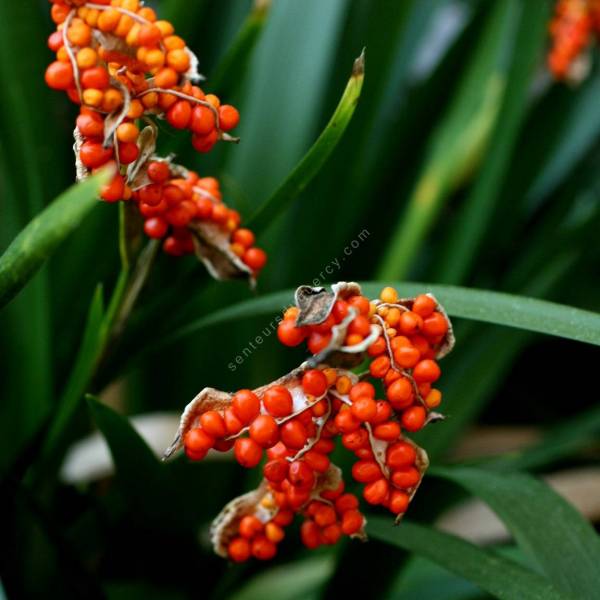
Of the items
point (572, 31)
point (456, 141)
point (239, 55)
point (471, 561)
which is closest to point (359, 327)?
point (471, 561)

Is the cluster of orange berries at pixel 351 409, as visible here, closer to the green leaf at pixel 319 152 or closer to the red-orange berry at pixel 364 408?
the red-orange berry at pixel 364 408

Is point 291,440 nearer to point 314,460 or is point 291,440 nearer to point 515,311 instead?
point 314,460

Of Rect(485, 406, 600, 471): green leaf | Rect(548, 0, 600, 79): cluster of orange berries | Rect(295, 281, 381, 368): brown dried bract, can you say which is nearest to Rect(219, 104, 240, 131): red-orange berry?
Rect(295, 281, 381, 368): brown dried bract

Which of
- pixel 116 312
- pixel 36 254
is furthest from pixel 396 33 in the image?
pixel 36 254

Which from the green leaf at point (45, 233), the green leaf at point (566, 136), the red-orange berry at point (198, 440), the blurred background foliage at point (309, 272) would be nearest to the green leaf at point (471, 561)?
the blurred background foliage at point (309, 272)

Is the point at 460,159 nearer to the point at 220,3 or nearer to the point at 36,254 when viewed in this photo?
the point at 220,3

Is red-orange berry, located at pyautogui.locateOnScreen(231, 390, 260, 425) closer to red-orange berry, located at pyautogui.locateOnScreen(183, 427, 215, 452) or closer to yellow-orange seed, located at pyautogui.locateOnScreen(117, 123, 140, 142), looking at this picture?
red-orange berry, located at pyautogui.locateOnScreen(183, 427, 215, 452)
